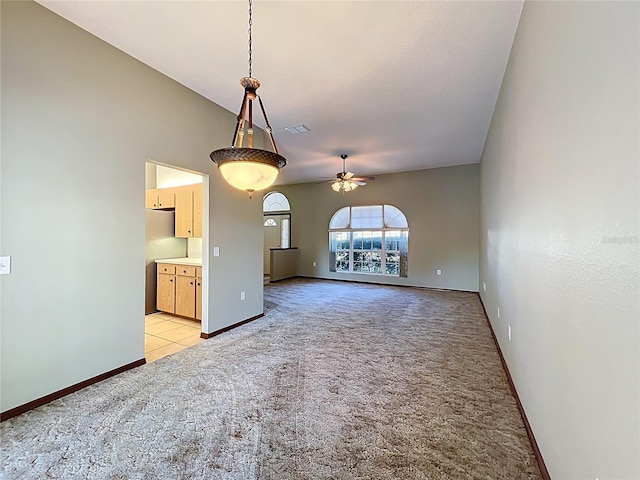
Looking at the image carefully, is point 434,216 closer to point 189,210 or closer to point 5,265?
point 189,210

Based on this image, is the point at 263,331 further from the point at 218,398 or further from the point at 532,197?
the point at 532,197

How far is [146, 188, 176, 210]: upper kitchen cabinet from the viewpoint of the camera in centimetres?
504

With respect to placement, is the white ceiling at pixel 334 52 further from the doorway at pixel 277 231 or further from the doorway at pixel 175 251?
the doorway at pixel 277 231

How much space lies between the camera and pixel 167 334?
393 centimetres

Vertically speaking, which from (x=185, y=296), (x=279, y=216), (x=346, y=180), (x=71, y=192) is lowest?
(x=185, y=296)

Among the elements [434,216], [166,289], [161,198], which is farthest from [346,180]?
[166,289]

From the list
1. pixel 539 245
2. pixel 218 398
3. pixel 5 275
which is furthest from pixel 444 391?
pixel 5 275

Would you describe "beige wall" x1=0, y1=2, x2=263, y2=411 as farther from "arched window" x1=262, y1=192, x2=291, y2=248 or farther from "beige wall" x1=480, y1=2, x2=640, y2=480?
"arched window" x1=262, y1=192, x2=291, y2=248

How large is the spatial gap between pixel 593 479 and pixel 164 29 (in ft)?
12.1

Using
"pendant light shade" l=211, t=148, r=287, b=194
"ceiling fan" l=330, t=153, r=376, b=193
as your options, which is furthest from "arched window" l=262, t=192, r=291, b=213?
"pendant light shade" l=211, t=148, r=287, b=194

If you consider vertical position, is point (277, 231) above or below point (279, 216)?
below

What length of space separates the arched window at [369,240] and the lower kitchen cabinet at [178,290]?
4866 mm

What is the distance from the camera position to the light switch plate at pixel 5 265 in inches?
81.5

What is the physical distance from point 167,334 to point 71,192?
2235 millimetres
